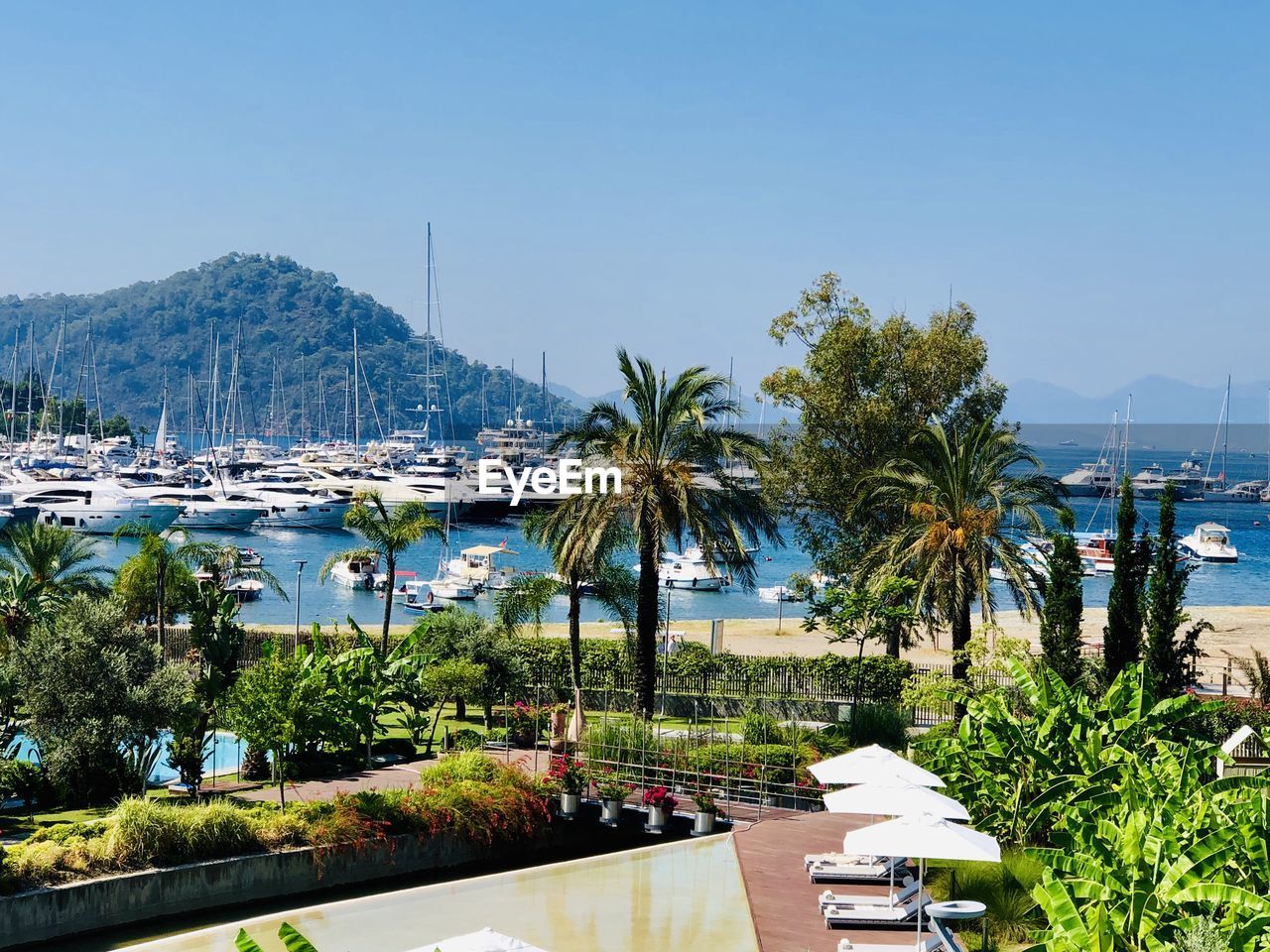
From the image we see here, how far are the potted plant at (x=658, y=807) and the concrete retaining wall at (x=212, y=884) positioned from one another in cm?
228

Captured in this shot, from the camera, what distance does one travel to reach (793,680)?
36.4 meters

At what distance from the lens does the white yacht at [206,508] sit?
12175cm

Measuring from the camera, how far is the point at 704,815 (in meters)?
22.4

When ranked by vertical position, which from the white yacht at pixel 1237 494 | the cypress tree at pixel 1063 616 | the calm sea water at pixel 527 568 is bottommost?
the calm sea water at pixel 527 568

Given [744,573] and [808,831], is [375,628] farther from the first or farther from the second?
[808,831]

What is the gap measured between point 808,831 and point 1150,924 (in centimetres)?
941

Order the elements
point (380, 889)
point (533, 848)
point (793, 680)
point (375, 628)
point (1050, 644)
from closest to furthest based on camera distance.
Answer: point (380, 889), point (533, 848), point (1050, 644), point (793, 680), point (375, 628)

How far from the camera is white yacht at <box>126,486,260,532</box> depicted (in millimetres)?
121750

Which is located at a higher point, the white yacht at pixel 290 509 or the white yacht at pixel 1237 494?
the white yacht at pixel 1237 494

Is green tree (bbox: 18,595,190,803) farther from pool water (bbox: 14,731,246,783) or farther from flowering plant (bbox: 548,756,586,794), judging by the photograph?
flowering plant (bbox: 548,756,586,794)

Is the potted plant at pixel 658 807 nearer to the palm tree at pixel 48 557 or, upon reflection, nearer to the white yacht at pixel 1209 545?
the palm tree at pixel 48 557

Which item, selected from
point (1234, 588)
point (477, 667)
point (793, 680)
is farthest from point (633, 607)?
point (1234, 588)

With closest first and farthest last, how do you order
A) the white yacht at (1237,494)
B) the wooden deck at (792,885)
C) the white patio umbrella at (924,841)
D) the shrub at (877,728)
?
the white patio umbrella at (924,841)
the wooden deck at (792,885)
the shrub at (877,728)
the white yacht at (1237,494)

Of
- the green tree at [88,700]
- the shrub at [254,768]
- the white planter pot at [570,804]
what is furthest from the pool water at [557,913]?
the shrub at [254,768]
